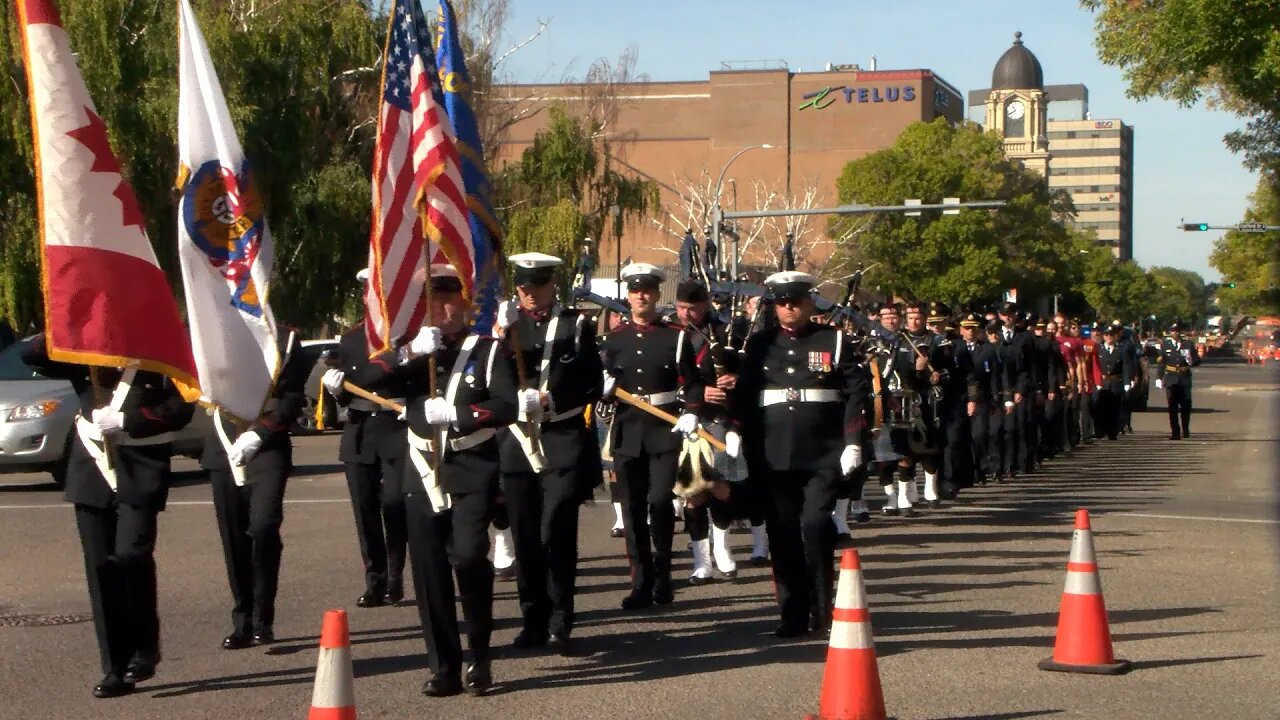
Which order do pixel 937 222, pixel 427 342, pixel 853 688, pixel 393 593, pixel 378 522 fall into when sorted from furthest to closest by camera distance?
pixel 937 222 < pixel 378 522 < pixel 393 593 < pixel 427 342 < pixel 853 688

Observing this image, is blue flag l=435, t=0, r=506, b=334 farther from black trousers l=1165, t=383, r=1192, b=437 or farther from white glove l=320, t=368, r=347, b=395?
black trousers l=1165, t=383, r=1192, b=437

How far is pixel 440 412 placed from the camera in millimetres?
8148

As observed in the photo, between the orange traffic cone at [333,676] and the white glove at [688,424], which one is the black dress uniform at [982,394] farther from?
the orange traffic cone at [333,676]

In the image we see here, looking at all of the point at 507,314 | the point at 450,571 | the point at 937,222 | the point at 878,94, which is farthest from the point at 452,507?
the point at 878,94

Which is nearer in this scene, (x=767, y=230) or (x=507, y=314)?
(x=507, y=314)

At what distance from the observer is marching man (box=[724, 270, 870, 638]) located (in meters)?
9.77

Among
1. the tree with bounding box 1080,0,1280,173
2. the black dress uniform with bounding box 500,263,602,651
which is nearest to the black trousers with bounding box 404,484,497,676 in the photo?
the black dress uniform with bounding box 500,263,602,651

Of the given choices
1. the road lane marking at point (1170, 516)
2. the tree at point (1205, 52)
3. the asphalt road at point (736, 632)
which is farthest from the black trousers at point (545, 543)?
the tree at point (1205, 52)

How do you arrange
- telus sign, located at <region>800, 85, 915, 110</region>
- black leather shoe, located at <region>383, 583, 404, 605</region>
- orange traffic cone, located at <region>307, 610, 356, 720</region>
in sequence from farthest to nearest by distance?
telus sign, located at <region>800, 85, 915, 110</region> < black leather shoe, located at <region>383, 583, 404, 605</region> < orange traffic cone, located at <region>307, 610, 356, 720</region>

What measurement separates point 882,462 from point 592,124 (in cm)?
3982

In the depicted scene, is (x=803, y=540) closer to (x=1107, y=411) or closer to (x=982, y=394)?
(x=982, y=394)

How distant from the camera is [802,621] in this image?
32.1ft

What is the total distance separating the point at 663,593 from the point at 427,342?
3585 mm

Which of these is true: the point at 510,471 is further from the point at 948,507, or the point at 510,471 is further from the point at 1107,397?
the point at 1107,397
